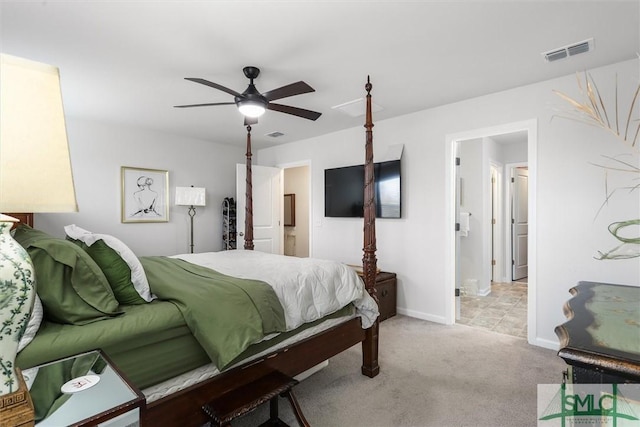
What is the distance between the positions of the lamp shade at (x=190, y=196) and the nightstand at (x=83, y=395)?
374cm

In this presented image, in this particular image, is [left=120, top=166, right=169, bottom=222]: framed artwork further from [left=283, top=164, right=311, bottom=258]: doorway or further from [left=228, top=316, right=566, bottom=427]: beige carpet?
[left=228, top=316, right=566, bottom=427]: beige carpet

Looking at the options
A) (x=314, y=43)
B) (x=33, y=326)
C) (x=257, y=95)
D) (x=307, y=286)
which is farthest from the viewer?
(x=257, y=95)

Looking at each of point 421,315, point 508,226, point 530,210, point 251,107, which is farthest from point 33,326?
point 508,226

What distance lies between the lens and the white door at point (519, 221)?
5707 mm

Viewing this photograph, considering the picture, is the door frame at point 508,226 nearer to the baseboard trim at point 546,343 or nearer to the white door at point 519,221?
the white door at point 519,221

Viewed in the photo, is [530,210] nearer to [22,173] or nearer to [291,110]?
[291,110]

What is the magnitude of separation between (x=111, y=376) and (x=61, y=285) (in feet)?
1.75

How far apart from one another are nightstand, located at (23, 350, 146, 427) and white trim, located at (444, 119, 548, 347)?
10.6 feet

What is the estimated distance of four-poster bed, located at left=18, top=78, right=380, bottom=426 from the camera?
1.42 metres

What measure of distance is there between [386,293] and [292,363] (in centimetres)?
214

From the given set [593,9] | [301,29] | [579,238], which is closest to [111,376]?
[301,29]

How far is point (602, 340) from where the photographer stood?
3.40ft

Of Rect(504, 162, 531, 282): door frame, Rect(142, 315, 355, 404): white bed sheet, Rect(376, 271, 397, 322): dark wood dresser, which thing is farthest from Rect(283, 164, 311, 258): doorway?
Rect(142, 315, 355, 404): white bed sheet

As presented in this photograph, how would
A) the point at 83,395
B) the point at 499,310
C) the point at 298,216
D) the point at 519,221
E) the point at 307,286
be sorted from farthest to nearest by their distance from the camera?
the point at 298,216 < the point at 519,221 < the point at 499,310 < the point at 307,286 < the point at 83,395
